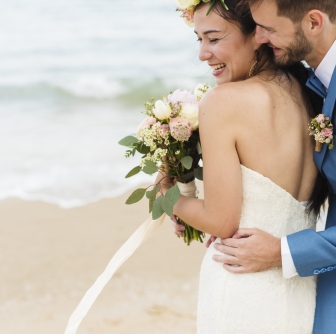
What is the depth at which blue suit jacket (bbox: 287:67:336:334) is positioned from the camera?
2572 millimetres

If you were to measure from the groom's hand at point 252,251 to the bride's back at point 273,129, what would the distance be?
0.79ft

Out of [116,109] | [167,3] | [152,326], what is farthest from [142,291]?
[167,3]

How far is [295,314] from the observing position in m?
2.69

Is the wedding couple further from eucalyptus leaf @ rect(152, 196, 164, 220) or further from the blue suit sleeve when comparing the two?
eucalyptus leaf @ rect(152, 196, 164, 220)

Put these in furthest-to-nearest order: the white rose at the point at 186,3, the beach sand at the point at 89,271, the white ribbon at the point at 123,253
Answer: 1. the beach sand at the point at 89,271
2. the white ribbon at the point at 123,253
3. the white rose at the point at 186,3

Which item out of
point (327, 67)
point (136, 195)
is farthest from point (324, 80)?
Answer: point (136, 195)

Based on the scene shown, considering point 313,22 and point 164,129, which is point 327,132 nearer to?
point 313,22

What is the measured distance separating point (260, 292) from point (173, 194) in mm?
582

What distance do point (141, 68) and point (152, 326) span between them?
9299 millimetres

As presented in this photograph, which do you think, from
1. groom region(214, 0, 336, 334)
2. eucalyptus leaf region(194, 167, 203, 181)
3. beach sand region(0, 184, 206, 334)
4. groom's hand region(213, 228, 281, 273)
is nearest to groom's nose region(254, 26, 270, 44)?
groom region(214, 0, 336, 334)

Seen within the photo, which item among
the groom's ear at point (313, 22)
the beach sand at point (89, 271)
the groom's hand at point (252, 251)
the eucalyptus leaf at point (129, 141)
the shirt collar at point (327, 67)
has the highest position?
the groom's ear at point (313, 22)

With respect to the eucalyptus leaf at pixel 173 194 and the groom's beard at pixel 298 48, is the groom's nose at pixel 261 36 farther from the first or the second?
the eucalyptus leaf at pixel 173 194

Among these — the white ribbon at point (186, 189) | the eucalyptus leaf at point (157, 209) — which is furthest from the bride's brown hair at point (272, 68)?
the eucalyptus leaf at point (157, 209)

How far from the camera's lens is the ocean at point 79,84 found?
7664 mm
